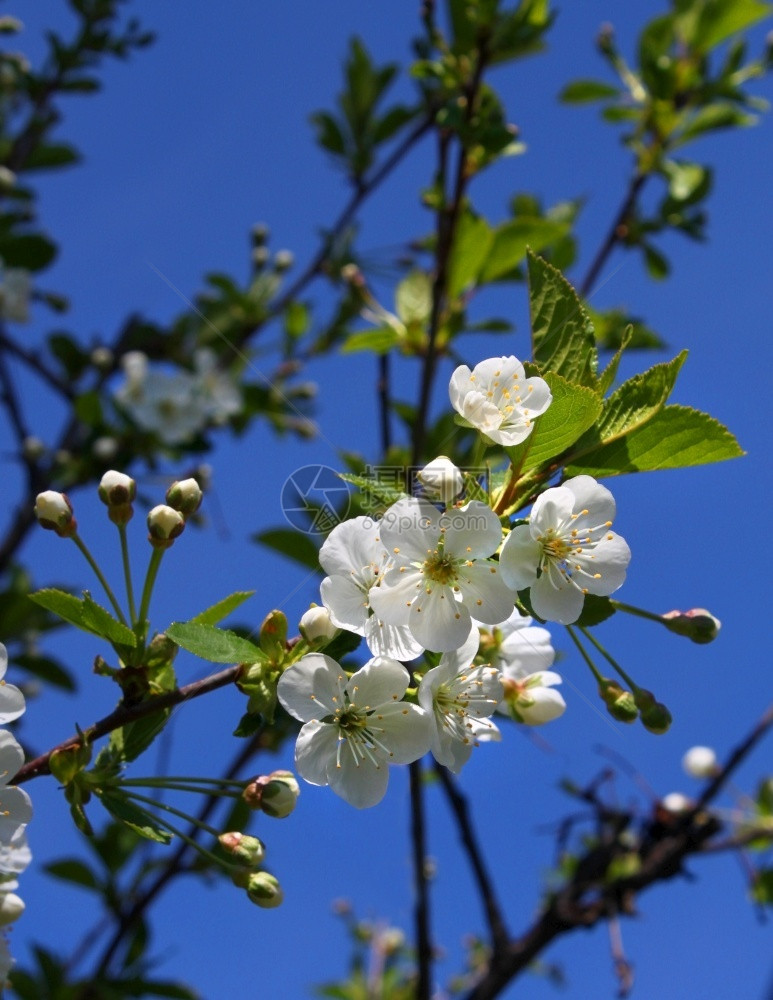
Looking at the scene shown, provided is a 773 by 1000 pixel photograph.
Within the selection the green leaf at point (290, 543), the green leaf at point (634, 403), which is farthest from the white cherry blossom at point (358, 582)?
the green leaf at point (290, 543)

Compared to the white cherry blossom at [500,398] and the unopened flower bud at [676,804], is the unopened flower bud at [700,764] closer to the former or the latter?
the unopened flower bud at [676,804]

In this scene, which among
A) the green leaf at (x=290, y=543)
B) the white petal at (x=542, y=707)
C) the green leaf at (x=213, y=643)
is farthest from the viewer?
the green leaf at (x=290, y=543)

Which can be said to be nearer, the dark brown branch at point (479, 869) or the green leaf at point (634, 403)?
the green leaf at point (634, 403)

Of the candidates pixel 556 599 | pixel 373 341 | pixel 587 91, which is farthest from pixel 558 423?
pixel 587 91

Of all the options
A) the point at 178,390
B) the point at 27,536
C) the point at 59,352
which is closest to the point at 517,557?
the point at 27,536

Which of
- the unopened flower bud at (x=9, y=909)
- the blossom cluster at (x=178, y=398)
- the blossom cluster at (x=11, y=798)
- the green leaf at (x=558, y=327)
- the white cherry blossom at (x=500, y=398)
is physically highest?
the blossom cluster at (x=178, y=398)

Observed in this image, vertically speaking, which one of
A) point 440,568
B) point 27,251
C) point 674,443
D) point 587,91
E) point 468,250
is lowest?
point 440,568

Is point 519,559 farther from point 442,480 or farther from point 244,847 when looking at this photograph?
point 244,847

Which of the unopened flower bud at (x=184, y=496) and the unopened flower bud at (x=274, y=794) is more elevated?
the unopened flower bud at (x=184, y=496)
